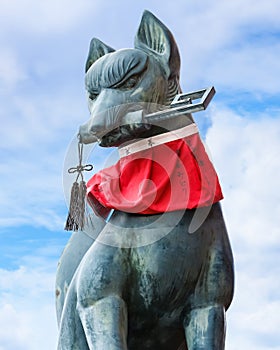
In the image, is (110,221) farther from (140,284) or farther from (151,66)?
(151,66)

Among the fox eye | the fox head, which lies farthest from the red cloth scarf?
the fox eye

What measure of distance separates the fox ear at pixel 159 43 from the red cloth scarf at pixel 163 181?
12.9 inches

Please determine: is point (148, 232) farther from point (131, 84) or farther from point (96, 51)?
point (96, 51)

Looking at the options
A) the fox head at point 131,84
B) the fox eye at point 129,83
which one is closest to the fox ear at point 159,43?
the fox head at point 131,84

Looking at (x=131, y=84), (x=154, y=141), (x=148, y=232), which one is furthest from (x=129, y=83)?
(x=148, y=232)

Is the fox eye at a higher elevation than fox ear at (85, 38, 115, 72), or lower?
lower

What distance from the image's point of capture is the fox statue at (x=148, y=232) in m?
3.32

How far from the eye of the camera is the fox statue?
10.9 feet

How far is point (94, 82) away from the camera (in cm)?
355

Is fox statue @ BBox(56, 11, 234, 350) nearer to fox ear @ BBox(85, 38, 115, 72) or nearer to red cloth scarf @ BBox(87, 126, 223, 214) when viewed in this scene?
red cloth scarf @ BBox(87, 126, 223, 214)

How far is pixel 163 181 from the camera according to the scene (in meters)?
3.44

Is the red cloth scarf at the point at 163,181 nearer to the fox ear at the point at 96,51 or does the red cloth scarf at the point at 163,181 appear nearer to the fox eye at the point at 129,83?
the fox eye at the point at 129,83

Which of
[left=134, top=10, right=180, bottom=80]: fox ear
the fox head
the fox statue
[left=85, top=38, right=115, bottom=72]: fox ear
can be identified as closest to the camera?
the fox statue

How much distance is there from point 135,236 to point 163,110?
0.55m
